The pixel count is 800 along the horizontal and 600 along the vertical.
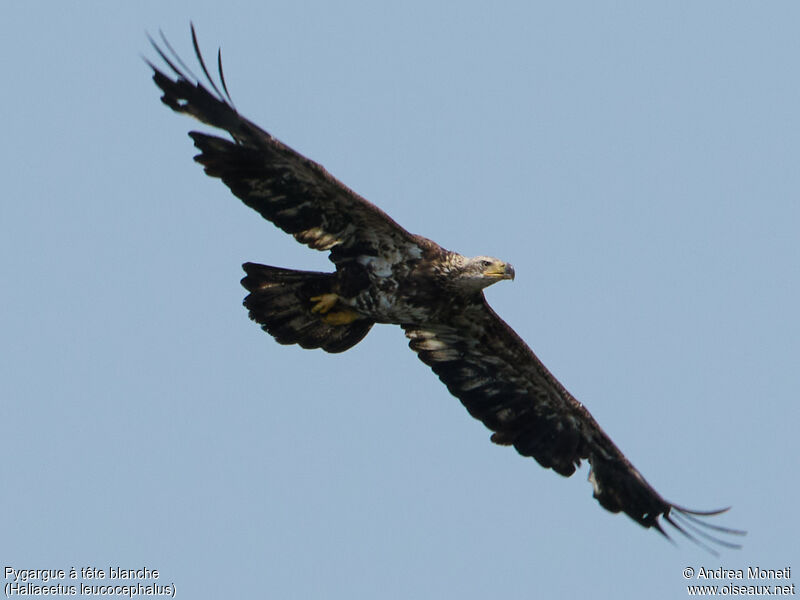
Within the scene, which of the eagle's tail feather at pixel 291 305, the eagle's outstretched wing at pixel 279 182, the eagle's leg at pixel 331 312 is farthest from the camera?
the eagle's leg at pixel 331 312

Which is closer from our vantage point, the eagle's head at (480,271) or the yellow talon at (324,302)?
the eagle's head at (480,271)

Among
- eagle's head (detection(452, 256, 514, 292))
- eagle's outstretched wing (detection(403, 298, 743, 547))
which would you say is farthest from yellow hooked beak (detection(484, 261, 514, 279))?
eagle's outstretched wing (detection(403, 298, 743, 547))

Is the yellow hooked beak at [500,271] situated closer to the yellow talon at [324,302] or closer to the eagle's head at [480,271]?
the eagle's head at [480,271]

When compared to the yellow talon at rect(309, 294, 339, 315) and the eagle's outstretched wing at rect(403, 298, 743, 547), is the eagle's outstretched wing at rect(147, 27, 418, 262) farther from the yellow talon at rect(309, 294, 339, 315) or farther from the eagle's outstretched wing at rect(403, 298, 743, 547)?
the eagle's outstretched wing at rect(403, 298, 743, 547)

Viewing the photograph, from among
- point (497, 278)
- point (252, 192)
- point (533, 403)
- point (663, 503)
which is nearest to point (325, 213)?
point (252, 192)

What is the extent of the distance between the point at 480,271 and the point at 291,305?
1962mm

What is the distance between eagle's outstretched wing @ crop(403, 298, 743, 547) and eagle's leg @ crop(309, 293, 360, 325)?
1049mm

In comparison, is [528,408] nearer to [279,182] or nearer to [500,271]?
[500,271]

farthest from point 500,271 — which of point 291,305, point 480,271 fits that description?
point 291,305

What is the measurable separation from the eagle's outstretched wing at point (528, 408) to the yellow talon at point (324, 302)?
1268 mm

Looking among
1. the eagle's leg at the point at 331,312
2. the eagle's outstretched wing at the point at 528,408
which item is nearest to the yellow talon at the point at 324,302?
the eagle's leg at the point at 331,312

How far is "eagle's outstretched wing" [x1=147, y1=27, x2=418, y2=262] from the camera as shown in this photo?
13672 millimetres

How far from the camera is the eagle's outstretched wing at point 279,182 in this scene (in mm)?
13672

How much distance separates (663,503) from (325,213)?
15.7ft
